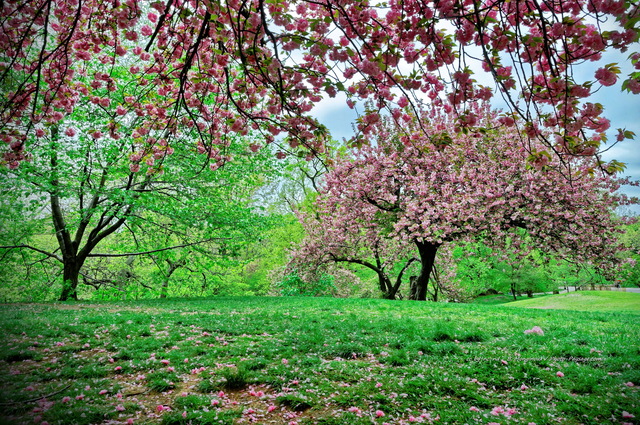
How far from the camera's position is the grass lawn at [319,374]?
11.6ft

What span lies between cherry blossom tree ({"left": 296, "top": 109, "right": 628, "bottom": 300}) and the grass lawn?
662 centimetres

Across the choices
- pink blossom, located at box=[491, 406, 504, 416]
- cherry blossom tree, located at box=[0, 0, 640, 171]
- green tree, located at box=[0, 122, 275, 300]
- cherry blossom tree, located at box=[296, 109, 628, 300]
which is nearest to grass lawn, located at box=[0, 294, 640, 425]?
pink blossom, located at box=[491, 406, 504, 416]

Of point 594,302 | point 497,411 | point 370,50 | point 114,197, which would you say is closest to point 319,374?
point 497,411

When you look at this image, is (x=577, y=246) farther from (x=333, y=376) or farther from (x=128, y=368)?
(x=128, y=368)

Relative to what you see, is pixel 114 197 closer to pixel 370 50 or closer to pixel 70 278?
pixel 70 278

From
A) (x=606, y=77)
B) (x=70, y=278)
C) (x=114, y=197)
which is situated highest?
(x=114, y=197)

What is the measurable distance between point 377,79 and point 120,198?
12564mm

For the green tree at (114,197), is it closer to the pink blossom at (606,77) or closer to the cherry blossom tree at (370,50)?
the cherry blossom tree at (370,50)

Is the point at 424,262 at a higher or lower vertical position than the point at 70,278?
higher

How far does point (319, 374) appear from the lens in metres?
4.71

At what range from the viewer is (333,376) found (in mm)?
4633

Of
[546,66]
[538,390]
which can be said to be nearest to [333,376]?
[538,390]

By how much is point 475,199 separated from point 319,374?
438 inches

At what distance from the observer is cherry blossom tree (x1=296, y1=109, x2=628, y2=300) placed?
13.3 meters
